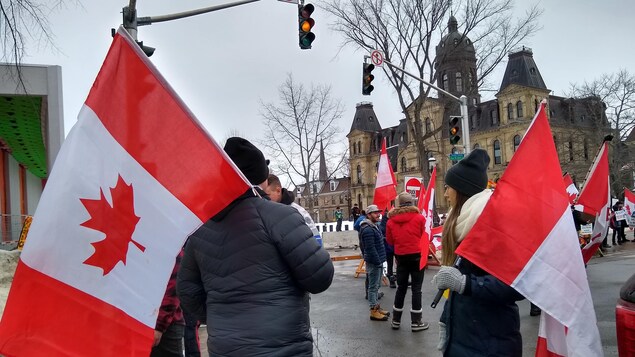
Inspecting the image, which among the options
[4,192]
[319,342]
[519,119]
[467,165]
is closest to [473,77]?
[4,192]

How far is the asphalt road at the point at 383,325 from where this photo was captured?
23.1ft

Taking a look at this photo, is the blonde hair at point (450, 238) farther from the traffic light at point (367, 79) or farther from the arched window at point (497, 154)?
the arched window at point (497, 154)

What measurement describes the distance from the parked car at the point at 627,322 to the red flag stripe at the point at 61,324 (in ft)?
6.92

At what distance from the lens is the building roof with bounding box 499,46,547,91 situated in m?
62.1

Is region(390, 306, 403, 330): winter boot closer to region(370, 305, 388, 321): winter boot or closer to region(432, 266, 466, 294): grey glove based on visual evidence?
region(370, 305, 388, 321): winter boot

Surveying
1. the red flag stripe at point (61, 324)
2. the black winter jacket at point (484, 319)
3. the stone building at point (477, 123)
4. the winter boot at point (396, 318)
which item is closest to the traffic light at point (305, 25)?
the winter boot at point (396, 318)

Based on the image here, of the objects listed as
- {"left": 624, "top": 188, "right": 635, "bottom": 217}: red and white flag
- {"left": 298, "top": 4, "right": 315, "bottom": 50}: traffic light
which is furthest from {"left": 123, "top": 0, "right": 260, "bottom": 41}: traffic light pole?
{"left": 624, "top": 188, "right": 635, "bottom": 217}: red and white flag

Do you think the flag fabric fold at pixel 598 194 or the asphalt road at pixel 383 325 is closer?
the flag fabric fold at pixel 598 194

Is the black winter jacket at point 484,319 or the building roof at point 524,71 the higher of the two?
the building roof at point 524,71

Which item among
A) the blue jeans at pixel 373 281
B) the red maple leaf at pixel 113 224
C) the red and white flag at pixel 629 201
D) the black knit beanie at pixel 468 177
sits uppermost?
the black knit beanie at pixel 468 177

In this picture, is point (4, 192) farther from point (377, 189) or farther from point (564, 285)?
point (564, 285)

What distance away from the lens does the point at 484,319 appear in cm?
306

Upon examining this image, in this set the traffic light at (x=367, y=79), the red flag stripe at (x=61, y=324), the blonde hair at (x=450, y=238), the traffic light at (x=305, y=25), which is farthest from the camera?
the traffic light at (x=367, y=79)

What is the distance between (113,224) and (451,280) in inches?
67.2
